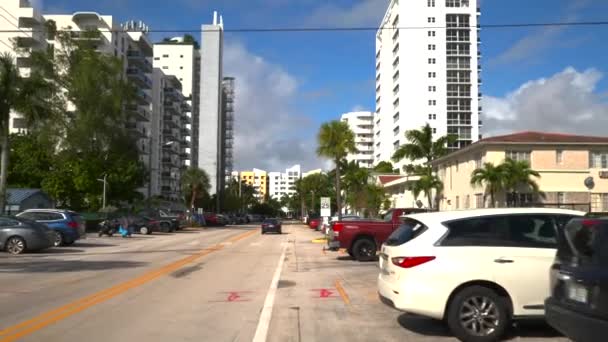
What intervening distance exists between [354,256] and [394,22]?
97.7 metres

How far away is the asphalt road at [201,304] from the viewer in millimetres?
8695

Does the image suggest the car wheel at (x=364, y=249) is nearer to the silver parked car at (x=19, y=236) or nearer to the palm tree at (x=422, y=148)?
the silver parked car at (x=19, y=236)

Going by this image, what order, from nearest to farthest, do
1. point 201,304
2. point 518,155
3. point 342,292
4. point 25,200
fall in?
point 201,304 → point 342,292 → point 518,155 → point 25,200

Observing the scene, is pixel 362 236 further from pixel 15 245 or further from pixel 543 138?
pixel 543 138

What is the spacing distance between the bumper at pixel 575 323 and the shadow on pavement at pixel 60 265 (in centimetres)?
1440


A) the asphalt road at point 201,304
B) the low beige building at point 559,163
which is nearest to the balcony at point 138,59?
the low beige building at point 559,163

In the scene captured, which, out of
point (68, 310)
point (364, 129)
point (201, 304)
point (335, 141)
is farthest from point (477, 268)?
point (364, 129)

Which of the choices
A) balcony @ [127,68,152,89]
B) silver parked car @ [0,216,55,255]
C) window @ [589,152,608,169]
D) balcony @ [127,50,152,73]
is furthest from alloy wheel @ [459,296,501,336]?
balcony @ [127,50,152,73]

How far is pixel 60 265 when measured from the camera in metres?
19.3

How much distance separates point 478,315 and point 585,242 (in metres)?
2.23

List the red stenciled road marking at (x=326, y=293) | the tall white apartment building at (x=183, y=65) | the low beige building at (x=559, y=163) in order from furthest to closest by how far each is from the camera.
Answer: the tall white apartment building at (x=183, y=65) → the low beige building at (x=559, y=163) → the red stenciled road marking at (x=326, y=293)

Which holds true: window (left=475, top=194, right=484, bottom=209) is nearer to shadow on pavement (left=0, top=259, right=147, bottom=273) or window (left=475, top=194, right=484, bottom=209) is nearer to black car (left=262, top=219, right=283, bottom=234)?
black car (left=262, top=219, right=283, bottom=234)

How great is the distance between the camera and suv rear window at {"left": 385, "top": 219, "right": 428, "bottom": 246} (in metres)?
8.54

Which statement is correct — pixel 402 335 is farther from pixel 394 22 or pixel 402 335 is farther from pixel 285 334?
pixel 394 22
